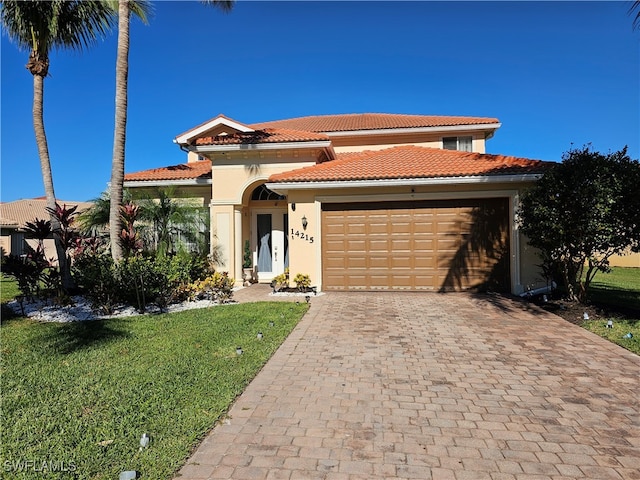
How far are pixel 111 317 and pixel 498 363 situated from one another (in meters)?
8.33

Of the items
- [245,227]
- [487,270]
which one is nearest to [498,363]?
[487,270]

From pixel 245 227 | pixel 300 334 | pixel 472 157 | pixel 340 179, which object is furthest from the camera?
pixel 245 227

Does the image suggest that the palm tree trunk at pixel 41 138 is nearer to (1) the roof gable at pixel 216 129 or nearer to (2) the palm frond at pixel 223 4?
(1) the roof gable at pixel 216 129

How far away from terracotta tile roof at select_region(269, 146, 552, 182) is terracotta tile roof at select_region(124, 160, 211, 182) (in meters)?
4.45

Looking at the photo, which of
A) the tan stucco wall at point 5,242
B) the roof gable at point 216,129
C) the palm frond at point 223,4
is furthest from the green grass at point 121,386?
the tan stucco wall at point 5,242

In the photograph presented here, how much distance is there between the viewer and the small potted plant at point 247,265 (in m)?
13.9

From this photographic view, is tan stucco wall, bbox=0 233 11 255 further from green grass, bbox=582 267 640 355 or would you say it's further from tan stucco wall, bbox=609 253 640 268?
tan stucco wall, bbox=609 253 640 268

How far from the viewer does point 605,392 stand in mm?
4406

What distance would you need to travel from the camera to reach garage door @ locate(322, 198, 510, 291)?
1088cm

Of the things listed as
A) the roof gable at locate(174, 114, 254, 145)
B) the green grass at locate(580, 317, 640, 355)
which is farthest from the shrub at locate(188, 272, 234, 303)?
the green grass at locate(580, 317, 640, 355)

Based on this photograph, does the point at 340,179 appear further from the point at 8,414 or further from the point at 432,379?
the point at 8,414

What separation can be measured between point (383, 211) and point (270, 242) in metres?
5.18

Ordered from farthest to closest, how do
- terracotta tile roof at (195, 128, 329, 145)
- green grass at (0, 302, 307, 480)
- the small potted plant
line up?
the small potted plant
terracotta tile roof at (195, 128, 329, 145)
green grass at (0, 302, 307, 480)

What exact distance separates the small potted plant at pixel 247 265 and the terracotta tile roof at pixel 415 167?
12.3ft
